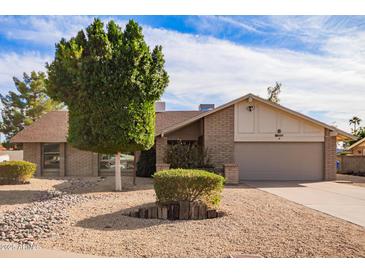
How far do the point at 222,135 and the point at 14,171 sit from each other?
417 inches

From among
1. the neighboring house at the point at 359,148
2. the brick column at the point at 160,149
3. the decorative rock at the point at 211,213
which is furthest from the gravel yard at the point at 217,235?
the neighboring house at the point at 359,148

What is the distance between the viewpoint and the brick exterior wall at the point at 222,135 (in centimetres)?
1605

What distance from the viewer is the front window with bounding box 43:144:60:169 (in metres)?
19.0

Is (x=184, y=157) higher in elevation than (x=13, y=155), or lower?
higher

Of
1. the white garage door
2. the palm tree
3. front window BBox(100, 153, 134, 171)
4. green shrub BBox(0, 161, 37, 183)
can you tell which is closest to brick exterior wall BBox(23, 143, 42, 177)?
front window BBox(100, 153, 134, 171)

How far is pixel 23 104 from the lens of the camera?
110 ft

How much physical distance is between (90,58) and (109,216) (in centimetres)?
624

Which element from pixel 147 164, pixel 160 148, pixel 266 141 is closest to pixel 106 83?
pixel 160 148

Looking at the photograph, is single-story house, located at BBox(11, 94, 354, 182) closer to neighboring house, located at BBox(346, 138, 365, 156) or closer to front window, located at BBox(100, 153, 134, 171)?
front window, located at BBox(100, 153, 134, 171)

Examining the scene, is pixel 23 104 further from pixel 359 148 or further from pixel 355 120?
pixel 355 120

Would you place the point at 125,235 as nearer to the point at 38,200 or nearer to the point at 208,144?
the point at 38,200

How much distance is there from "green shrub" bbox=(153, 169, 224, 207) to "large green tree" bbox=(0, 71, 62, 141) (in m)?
30.1

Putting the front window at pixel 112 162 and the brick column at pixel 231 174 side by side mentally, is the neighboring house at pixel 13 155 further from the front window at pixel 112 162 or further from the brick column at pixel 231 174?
the brick column at pixel 231 174

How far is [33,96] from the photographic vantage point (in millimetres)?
33656
